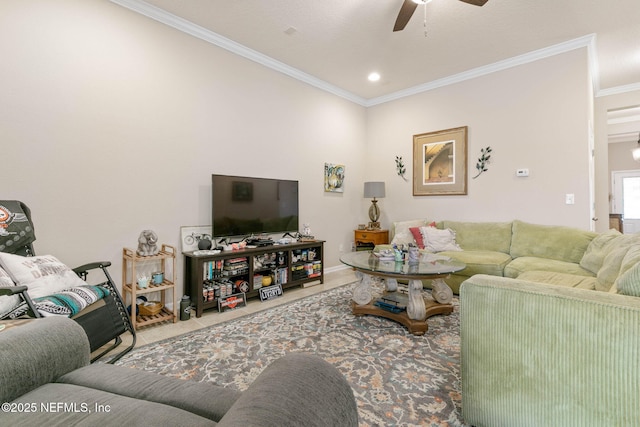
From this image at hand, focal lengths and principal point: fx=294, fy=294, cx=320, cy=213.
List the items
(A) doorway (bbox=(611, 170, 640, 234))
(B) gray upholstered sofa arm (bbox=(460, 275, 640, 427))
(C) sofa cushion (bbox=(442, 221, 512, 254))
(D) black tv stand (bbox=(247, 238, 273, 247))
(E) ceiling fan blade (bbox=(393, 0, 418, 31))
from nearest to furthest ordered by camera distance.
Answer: (B) gray upholstered sofa arm (bbox=(460, 275, 640, 427))
(E) ceiling fan blade (bbox=(393, 0, 418, 31))
(D) black tv stand (bbox=(247, 238, 273, 247))
(C) sofa cushion (bbox=(442, 221, 512, 254))
(A) doorway (bbox=(611, 170, 640, 234))

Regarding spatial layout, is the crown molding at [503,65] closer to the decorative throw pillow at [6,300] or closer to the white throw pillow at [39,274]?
the white throw pillow at [39,274]

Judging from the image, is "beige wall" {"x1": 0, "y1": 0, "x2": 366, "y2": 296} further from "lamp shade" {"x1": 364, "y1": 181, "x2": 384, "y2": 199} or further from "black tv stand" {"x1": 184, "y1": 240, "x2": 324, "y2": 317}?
"lamp shade" {"x1": 364, "y1": 181, "x2": 384, "y2": 199}

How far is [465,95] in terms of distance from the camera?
4.35 meters

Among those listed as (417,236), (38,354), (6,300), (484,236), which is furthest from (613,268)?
(6,300)

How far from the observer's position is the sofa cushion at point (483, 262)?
3.20 m

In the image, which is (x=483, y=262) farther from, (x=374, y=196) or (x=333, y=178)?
(x=333, y=178)

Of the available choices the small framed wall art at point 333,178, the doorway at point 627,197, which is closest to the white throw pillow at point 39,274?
the small framed wall art at point 333,178

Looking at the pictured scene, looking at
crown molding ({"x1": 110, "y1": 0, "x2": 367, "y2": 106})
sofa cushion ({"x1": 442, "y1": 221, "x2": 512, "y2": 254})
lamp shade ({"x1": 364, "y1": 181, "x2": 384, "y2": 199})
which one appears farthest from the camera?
lamp shade ({"x1": 364, "y1": 181, "x2": 384, "y2": 199})

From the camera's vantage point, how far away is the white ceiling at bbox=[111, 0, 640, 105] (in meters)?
2.85

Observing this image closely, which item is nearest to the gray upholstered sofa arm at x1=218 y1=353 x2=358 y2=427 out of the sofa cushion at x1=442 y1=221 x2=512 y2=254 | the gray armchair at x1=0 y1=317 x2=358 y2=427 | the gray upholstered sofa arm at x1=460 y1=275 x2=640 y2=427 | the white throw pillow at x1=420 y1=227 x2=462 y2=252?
the gray armchair at x1=0 y1=317 x2=358 y2=427

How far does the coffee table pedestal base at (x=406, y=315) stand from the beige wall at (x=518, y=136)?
1.94m

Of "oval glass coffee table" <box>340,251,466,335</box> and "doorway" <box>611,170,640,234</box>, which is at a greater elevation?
"doorway" <box>611,170,640,234</box>

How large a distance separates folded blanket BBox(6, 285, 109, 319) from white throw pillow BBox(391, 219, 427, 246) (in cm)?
321

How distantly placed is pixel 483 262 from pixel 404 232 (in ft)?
3.83
